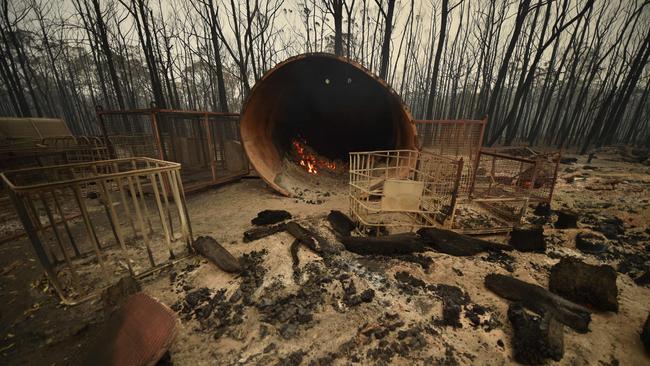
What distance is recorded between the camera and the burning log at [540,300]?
2.44 meters

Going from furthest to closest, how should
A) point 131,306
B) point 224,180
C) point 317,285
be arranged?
point 224,180 < point 317,285 < point 131,306

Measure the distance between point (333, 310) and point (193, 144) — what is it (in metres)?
9.24

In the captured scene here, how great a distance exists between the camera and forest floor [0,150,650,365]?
2.23 m

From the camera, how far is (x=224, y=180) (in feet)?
26.0

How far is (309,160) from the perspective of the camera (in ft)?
29.5

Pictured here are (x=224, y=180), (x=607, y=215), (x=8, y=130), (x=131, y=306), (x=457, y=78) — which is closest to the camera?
(x=131, y=306)

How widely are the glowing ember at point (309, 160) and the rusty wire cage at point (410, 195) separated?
3730 mm

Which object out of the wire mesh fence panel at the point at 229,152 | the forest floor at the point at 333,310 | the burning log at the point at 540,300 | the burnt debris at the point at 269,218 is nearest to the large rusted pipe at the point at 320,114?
the wire mesh fence panel at the point at 229,152

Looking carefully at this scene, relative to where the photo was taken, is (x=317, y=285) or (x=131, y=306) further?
(x=317, y=285)

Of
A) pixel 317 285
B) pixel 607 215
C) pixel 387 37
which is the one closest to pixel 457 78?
pixel 387 37

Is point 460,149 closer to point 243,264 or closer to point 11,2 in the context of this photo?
point 243,264

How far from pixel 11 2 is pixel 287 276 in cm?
3060

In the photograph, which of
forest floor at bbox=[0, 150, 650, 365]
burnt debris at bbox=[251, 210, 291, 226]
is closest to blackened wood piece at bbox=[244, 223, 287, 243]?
forest floor at bbox=[0, 150, 650, 365]

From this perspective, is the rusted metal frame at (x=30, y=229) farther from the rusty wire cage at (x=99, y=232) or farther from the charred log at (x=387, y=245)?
the charred log at (x=387, y=245)
